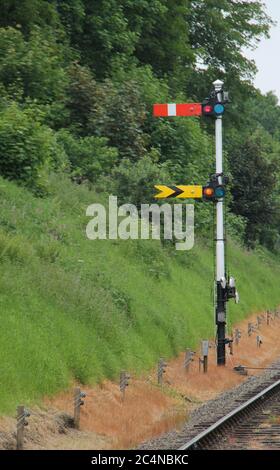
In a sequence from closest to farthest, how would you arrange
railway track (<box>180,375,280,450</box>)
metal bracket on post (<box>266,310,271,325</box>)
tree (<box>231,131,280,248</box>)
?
railway track (<box>180,375,280,450</box>) → metal bracket on post (<box>266,310,271,325</box>) → tree (<box>231,131,280,248</box>)

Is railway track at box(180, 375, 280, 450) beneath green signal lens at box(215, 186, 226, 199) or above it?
beneath

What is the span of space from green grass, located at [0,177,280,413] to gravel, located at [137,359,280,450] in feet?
6.99

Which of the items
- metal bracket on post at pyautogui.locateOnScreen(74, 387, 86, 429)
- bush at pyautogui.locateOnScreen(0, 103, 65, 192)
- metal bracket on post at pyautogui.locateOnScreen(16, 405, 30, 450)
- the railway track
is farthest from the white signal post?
metal bracket on post at pyautogui.locateOnScreen(16, 405, 30, 450)

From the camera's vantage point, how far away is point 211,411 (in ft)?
64.2

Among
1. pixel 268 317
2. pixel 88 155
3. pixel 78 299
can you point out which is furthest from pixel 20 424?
pixel 268 317

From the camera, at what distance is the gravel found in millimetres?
15753

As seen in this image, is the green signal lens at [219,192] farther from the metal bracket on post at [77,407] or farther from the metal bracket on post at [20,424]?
the metal bracket on post at [20,424]

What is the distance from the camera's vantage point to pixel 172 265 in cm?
3428

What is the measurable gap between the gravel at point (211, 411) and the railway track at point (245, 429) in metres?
0.18

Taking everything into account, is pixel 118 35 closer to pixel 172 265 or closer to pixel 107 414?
pixel 172 265

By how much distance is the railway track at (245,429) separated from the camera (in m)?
15.3

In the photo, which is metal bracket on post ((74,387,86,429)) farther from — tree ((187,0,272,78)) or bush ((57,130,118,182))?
tree ((187,0,272,78))

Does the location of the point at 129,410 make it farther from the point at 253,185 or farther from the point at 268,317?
the point at 253,185
